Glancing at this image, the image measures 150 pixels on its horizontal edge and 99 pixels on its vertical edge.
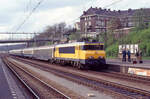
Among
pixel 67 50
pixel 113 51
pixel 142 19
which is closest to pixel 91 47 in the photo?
pixel 67 50

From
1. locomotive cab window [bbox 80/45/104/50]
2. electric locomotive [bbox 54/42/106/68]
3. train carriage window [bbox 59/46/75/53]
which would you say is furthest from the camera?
train carriage window [bbox 59/46/75/53]

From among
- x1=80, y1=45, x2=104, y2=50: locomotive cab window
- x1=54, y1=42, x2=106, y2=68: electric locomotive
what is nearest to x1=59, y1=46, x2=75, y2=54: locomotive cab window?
x1=54, y1=42, x2=106, y2=68: electric locomotive

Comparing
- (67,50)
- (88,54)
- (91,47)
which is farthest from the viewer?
(67,50)

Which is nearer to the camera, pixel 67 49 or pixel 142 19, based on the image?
pixel 67 49

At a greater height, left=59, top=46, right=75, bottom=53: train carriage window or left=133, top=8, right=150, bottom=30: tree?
left=133, top=8, right=150, bottom=30: tree

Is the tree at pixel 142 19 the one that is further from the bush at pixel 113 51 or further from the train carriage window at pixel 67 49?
the train carriage window at pixel 67 49

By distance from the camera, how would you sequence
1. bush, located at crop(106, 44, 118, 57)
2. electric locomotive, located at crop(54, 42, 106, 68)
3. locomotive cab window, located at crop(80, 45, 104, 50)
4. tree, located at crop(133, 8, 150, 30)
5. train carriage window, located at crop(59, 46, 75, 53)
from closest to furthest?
electric locomotive, located at crop(54, 42, 106, 68) < locomotive cab window, located at crop(80, 45, 104, 50) < train carriage window, located at crop(59, 46, 75, 53) < bush, located at crop(106, 44, 118, 57) < tree, located at crop(133, 8, 150, 30)

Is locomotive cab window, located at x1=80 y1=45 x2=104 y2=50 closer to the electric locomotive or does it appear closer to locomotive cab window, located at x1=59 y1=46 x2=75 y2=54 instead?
the electric locomotive

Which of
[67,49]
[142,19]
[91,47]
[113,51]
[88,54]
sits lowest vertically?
[88,54]

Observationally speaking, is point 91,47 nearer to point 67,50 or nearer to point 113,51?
point 67,50

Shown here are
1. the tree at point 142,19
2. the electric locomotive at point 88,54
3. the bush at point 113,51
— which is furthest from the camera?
the tree at point 142,19

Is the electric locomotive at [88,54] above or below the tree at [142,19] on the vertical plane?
below

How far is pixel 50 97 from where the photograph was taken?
13.1m

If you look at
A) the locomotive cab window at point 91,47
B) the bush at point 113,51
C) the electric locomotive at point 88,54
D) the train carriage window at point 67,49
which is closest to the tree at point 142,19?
the bush at point 113,51
